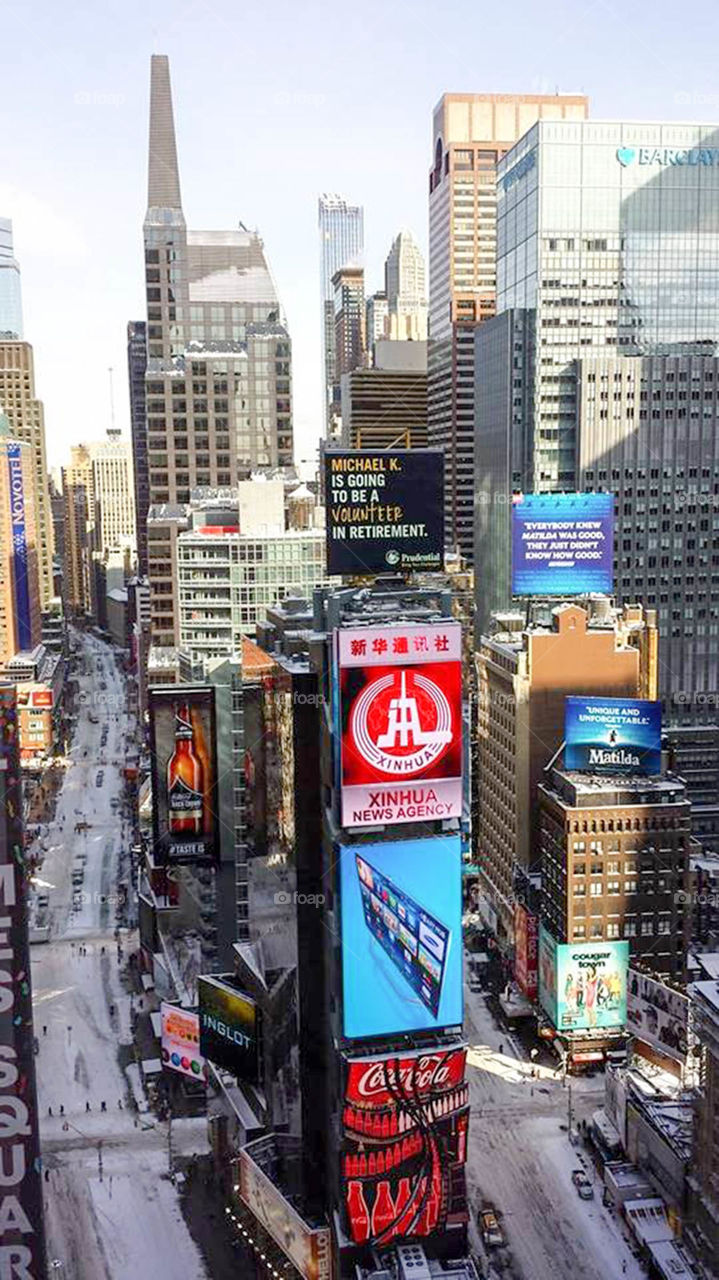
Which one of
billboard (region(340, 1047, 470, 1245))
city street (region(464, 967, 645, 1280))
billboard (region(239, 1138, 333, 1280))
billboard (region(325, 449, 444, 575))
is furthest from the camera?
city street (region(464, 967, 645, 1280))

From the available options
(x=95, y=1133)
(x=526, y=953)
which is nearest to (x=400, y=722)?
(x=95, y=1133)

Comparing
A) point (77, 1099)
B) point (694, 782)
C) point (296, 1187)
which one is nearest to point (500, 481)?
point (694, 782)

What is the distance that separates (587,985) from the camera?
9638cm

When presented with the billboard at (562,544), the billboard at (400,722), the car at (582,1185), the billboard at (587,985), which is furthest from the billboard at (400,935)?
the billboard at (562,544)

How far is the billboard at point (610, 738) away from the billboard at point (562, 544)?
1553 centimetres

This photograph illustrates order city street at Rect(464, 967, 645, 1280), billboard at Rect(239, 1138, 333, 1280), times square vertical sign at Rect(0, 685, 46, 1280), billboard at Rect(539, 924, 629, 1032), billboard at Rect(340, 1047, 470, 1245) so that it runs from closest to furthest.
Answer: times square vertical sign at Rect(0, 685, 46, 1280), billboard at Rect(340, 1047, 470, 1245), billboard at Rect(239, 1138, 333, 1280), city street at Rect(464, 967, 645, 1280), billboard at Rect(539, 924, 629, 1032)

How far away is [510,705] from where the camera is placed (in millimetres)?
116562

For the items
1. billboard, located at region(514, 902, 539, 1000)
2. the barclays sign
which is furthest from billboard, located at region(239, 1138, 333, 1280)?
the barclays sign

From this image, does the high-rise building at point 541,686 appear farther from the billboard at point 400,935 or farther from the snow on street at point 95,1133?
the billboard at point 400,935

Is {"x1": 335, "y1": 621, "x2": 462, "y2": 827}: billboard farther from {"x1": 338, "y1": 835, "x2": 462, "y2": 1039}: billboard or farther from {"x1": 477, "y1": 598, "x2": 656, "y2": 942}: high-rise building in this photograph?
Answer: {"x1": 477, "y1": 598, "x2": 656, "y2": 942}: high-rise building

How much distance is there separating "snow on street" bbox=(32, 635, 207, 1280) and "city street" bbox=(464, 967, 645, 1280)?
759 inches

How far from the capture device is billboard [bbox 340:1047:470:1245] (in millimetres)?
64188

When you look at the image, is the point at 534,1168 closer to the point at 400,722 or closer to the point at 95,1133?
the point at 95,1133

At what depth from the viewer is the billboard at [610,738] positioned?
9931 cm
